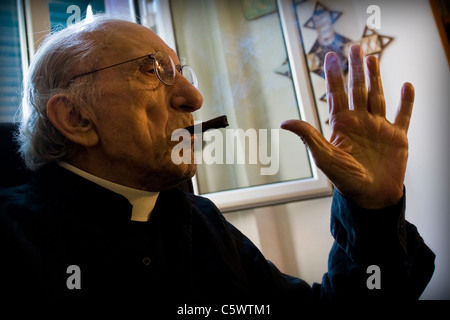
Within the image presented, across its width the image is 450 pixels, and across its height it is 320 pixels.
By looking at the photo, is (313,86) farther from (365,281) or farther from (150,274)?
(150,274)

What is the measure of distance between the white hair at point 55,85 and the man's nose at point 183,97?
23 cm

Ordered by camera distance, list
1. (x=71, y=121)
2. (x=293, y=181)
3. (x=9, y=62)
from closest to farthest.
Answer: (x=71, y=121) < (x=9, y=62) < (x=293, y=181)

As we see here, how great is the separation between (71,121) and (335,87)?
78cm

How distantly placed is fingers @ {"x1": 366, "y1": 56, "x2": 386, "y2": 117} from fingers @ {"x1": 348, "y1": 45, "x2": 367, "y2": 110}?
21mm

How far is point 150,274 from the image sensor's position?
0.75 meters

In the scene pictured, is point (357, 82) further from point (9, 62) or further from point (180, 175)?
point (9, 62)

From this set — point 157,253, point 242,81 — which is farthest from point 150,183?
point 242,81

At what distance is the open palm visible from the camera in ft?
2.60

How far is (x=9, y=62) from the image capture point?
143cm

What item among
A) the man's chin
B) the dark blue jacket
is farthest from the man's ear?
the man's chin

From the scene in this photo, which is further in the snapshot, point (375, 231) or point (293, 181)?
point (293, 181)

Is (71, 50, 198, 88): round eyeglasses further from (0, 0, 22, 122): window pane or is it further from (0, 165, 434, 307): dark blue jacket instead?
(0, 0, 22, 122): window pane

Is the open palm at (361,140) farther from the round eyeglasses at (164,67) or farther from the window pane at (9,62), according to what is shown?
the window pane at (9,62)
